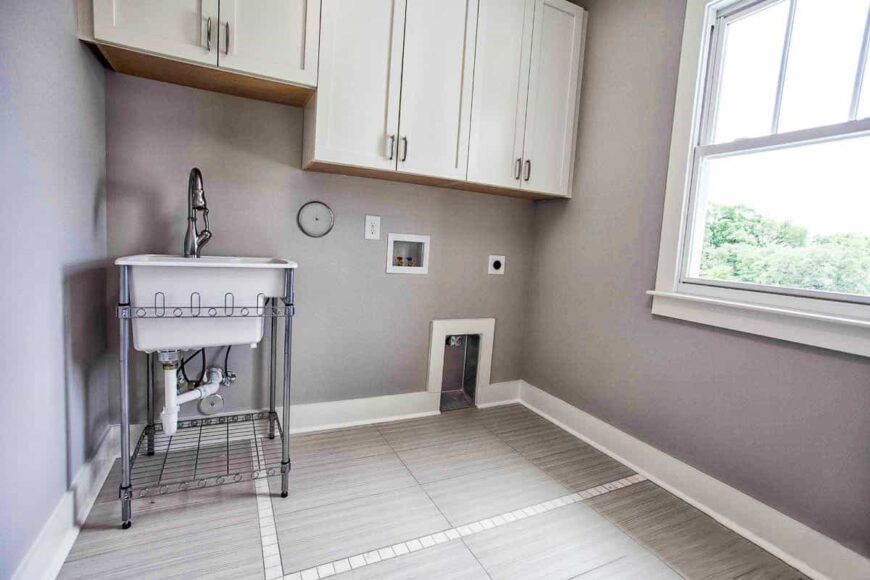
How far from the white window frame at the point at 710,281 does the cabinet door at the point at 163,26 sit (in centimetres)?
188

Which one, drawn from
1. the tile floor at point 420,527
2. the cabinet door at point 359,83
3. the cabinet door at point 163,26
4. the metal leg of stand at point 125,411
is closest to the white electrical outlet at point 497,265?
the cabinet door at point 359,83

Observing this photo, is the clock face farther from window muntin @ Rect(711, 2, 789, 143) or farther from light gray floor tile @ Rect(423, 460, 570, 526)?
window muntin @ Rect(711, 2, 789, 143)

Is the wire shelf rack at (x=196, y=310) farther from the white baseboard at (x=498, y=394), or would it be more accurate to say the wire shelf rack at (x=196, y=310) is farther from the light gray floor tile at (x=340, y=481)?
the white baseboard at (x=498, y=394)

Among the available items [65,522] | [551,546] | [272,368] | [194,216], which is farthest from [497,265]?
[65,522]

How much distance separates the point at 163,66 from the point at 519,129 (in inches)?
61.5

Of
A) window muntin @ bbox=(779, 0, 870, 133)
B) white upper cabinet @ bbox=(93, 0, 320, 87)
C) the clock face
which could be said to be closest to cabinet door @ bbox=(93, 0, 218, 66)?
white upper cabinet @ bbox=(93, 0, 320, 87)

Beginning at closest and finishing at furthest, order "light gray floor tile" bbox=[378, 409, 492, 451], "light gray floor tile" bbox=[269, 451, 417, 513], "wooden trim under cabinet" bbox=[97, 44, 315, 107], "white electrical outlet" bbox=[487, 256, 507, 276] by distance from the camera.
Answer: "wooden trim under cabinet" bbox=[97, 44, 315, 107] → "light gray floor tile" bbox=[269, 451, 417, 513] → "light gray floor tile" bbox=[378, 409, 492, 451] → "white electrical outlet" bbox=[487, 256, 507, 276]

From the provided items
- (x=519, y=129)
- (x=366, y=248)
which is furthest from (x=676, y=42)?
(x=366, y=248)

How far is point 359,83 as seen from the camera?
5.64 feet

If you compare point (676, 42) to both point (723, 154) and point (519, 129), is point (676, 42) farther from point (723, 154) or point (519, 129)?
point (519, 129)

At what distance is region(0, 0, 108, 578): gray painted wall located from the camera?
955 mm

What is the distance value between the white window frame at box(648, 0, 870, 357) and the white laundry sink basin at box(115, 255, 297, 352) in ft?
5.23

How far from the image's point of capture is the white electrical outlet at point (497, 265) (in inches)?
98.6

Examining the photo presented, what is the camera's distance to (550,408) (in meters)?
2.46
